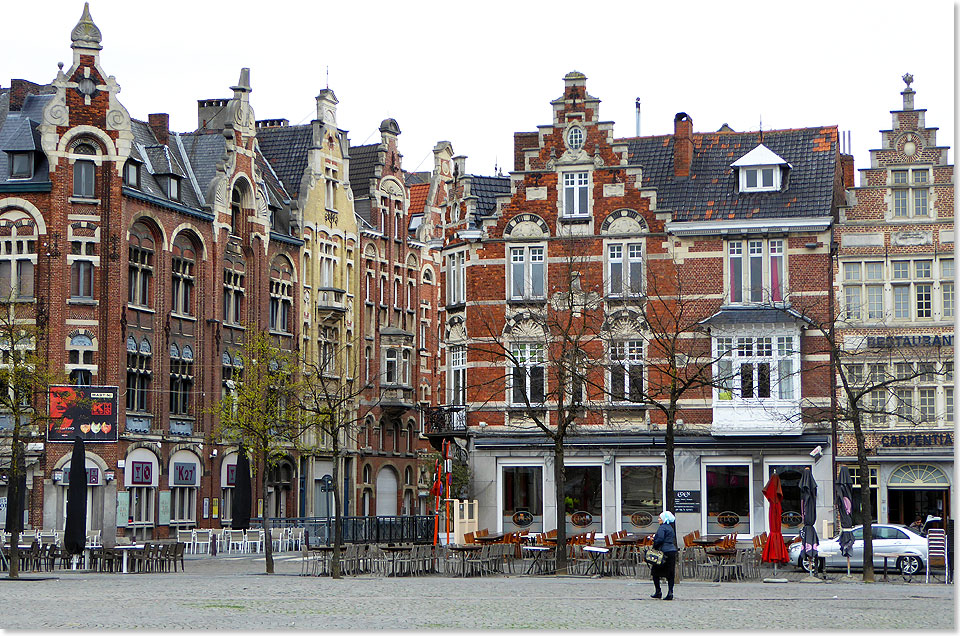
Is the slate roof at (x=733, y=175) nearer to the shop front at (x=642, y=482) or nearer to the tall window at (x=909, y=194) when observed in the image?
the tall window at (x=909, y=194)

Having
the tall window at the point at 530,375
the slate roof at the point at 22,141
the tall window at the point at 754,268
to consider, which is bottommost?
the tall window at the point at 530,375

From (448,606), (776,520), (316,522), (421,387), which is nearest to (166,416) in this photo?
(316,522)

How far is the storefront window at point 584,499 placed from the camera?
1858 inches

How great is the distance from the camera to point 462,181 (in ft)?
167

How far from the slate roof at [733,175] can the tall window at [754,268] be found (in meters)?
0.88

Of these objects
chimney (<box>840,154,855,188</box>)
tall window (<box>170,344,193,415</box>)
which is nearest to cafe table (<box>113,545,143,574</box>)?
tall window (<box>170,344,193,415</box>)

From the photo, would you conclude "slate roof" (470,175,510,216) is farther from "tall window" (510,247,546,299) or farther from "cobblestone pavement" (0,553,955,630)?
"cobblestone pavement" (0,553,955,630)

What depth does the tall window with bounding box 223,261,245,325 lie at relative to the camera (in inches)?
2458

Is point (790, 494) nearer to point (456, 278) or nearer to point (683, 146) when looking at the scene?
point (683, 146)

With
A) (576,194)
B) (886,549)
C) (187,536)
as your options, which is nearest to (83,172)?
(187,536)

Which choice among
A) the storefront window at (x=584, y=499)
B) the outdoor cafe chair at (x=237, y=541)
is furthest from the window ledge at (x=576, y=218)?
the outdoor cafe chair at (x=237, y=541)

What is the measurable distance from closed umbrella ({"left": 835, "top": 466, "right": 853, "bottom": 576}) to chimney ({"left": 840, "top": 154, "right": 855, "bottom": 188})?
12.1 m

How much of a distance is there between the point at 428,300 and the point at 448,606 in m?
54.4

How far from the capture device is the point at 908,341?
151ft
